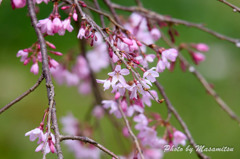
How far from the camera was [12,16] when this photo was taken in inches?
142

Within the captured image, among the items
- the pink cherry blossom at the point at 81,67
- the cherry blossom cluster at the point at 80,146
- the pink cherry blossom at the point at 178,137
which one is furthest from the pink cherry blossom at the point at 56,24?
the pink cherry blossom at the point at 81,67

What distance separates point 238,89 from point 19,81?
215cm

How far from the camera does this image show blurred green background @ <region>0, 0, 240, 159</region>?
2.76 meters

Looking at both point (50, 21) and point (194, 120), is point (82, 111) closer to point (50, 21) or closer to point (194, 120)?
point (194, 120)

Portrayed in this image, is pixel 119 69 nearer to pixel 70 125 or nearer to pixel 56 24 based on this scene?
pixel 56 24

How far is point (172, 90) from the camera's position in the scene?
3199mm

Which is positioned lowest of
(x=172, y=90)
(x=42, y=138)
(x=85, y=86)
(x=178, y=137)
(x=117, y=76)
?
(x=172, y=90)

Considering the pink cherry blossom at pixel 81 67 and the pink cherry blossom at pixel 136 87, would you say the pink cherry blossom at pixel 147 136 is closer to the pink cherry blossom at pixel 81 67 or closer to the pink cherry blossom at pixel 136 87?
the pink cherry blossom at pixel 136 87

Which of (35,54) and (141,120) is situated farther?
(141,120)

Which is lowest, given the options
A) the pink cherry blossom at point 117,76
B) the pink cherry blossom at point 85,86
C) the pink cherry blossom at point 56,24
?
the pink cherry blossom at point 85,86

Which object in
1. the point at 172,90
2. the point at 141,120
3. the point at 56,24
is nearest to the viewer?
the point at 56,24

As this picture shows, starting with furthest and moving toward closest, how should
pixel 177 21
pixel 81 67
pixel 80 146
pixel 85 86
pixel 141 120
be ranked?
1. pixel 85 86
2. pixel 81 67
3. pixel 80 146
4. pixel 177 21
5. pixel 141 120

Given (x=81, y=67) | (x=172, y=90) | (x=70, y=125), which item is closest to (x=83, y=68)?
(x=81, y=67)

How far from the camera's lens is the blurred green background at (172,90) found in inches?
108
